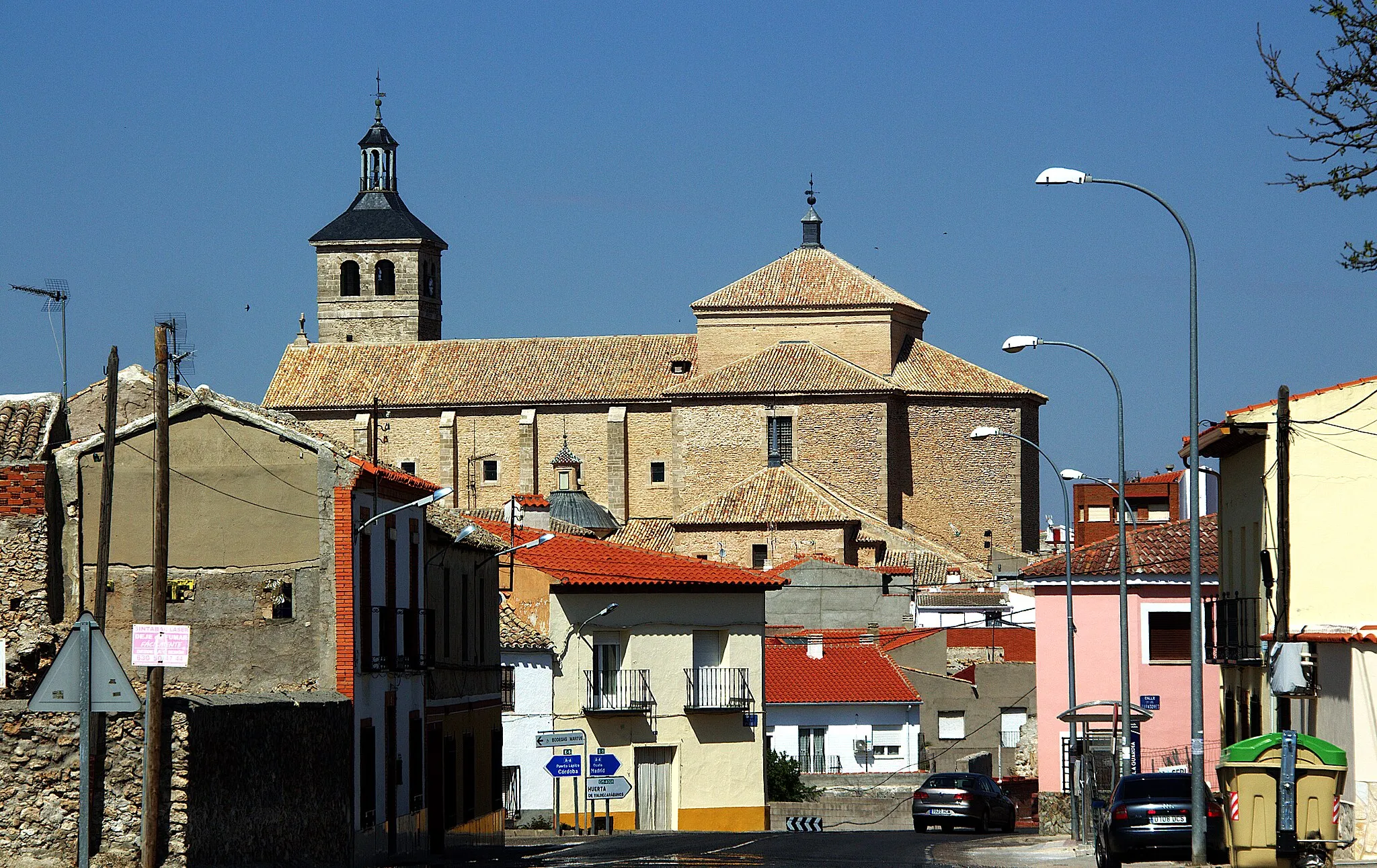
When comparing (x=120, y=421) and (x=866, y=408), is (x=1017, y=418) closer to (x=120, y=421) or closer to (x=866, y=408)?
(x=866, y=408)

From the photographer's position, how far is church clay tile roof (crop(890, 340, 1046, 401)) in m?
86.2

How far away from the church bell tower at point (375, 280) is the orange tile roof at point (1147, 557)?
2862 inches

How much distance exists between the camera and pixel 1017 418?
86688mm

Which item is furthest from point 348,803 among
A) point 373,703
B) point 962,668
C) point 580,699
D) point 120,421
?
point 962,668

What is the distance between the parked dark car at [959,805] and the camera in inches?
1427

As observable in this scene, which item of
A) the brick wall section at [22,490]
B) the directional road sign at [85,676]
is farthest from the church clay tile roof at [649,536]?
the directional road sign at [85,676]

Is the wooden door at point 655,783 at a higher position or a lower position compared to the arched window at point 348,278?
lower

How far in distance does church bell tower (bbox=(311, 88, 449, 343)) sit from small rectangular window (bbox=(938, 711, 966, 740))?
58.8 meters

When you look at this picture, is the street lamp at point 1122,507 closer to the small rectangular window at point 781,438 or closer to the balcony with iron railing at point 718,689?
the balcony with iron railing at point 718,689

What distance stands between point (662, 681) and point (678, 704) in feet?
1.89

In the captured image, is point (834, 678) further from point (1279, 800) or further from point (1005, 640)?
point (1279, 800)

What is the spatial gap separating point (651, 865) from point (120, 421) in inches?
388

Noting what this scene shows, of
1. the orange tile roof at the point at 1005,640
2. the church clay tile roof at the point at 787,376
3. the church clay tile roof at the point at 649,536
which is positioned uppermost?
the church clay tile roof at the point at 787,376

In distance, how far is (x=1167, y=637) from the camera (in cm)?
3788
